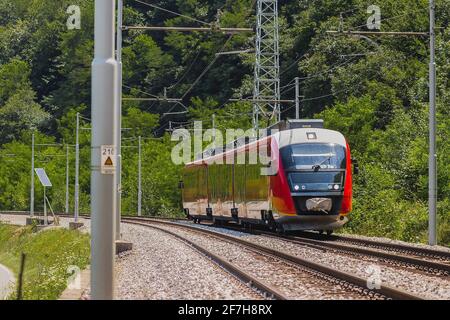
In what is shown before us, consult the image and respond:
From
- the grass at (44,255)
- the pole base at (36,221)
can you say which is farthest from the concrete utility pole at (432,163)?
the pole base at (36,221)

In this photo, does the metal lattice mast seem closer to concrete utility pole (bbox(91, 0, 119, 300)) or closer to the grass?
the grass

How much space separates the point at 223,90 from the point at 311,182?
65.4 meters

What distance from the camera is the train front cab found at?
29.1 metres

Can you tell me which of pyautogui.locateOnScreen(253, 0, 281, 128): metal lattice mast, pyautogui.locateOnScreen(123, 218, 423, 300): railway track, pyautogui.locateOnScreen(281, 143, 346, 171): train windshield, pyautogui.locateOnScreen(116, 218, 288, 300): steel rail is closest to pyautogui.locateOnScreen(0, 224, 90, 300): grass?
pyautogui.locateOnScreen(116, 218, 288, 300): steel rail

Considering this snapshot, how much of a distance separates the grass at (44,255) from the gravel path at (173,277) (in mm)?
1141

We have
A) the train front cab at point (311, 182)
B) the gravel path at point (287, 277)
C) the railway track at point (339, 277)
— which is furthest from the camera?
the train front cab at point (311, 182)

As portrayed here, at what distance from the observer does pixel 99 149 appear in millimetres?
11797

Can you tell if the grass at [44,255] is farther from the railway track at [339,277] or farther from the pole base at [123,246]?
the railway track at [339,277]

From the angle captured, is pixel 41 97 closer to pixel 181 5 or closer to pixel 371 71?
pixel 181 5

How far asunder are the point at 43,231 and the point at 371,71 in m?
22.8

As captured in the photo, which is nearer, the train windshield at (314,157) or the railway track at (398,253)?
the railway track at (398,253)

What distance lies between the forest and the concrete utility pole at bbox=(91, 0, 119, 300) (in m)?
17.2

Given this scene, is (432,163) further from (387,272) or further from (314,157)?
(387,272)

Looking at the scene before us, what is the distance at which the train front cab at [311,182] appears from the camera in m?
29.1
